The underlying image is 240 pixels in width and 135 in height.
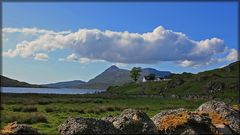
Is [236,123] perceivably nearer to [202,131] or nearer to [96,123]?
[202,131]

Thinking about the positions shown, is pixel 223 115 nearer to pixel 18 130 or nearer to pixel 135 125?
pixel 135 125

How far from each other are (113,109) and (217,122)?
4990 cm

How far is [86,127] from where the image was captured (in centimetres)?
1152

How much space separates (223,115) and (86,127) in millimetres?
5097

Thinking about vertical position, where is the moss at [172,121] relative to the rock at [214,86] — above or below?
below

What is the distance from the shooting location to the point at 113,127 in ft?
38.8

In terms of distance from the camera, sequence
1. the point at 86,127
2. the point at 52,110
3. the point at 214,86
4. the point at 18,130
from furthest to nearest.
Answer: the point at 214,86, the point at 52,110, the point at 86,127, the point at 18,130

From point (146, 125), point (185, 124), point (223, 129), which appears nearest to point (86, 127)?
point (146, 125)

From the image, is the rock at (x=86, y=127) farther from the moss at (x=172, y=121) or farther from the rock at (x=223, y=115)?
the rock at (x=223, y=115)

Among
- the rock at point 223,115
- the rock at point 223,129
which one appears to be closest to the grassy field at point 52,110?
the rock at point 223,115

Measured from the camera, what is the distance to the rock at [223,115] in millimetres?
13844

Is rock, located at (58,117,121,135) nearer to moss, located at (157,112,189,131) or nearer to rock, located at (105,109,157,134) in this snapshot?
rock, located at (105,109,157,134)

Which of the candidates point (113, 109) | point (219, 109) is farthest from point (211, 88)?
point (219, 109)

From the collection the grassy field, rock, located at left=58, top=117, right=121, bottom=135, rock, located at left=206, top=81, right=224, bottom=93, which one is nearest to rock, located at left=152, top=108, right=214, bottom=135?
rock, located at left=58, top=117, right=121, bottom=135
